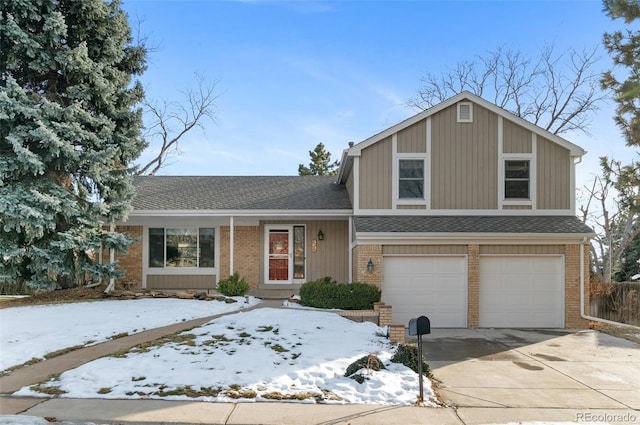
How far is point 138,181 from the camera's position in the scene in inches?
768

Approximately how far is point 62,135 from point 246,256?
6881 mm

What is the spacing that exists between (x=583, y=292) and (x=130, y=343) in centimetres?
1205

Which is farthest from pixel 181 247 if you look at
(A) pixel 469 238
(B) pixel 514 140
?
(B) pixel 514 140

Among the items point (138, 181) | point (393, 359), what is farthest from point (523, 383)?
point (138, 181)

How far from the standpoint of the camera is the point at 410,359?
7715 millimetres

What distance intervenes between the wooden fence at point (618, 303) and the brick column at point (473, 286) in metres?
5.88

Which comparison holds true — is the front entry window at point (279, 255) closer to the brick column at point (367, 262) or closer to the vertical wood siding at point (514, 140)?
the brick column at point (367, 262)

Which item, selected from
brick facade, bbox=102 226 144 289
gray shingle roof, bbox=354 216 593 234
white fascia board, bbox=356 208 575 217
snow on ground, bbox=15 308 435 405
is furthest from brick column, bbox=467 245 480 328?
brick facade, bbox=102 226 144 289

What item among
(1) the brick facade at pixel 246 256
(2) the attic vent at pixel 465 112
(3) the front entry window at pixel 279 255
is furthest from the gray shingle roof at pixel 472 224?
(1) the brick facade at pixel 246 256

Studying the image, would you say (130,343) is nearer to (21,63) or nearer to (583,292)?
(21,63)

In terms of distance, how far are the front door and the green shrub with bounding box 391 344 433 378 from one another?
911 centimetres

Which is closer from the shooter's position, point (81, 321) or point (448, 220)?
point (81, 321)

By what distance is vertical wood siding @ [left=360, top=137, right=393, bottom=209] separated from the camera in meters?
14.4

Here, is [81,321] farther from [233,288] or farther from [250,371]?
[250,371]
